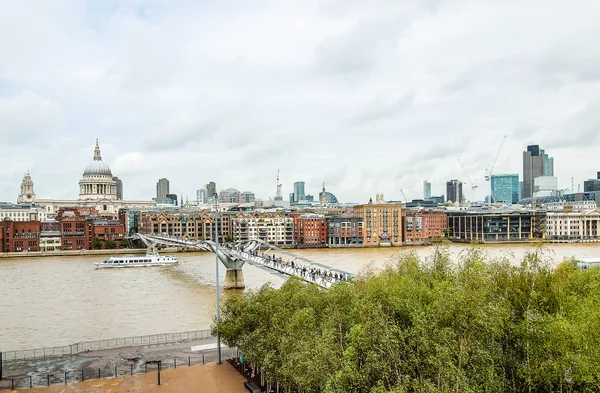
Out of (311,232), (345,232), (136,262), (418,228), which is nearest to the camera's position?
(136,262)

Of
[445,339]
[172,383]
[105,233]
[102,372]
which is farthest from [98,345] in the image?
[105,233]

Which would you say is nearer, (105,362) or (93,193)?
(105,362)

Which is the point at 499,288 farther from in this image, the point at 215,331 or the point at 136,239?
the point at 136,239

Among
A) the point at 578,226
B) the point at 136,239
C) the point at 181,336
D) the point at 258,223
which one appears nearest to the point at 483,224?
the point at 578,226

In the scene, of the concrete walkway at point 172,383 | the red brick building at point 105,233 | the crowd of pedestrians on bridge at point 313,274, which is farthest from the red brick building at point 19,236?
the concrete walkway at point 172,383

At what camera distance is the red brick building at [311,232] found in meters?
81.1

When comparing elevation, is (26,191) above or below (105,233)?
above

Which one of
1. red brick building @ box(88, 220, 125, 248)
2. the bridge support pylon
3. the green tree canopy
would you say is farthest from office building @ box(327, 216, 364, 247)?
the green tree canopy

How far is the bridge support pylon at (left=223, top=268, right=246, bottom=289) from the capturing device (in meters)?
36.6

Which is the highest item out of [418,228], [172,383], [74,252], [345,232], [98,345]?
[418,228]

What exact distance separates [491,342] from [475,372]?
1.00m

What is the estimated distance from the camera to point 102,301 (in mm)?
31578

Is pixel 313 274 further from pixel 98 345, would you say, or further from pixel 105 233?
pixel 105 233

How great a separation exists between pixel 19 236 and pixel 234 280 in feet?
153
